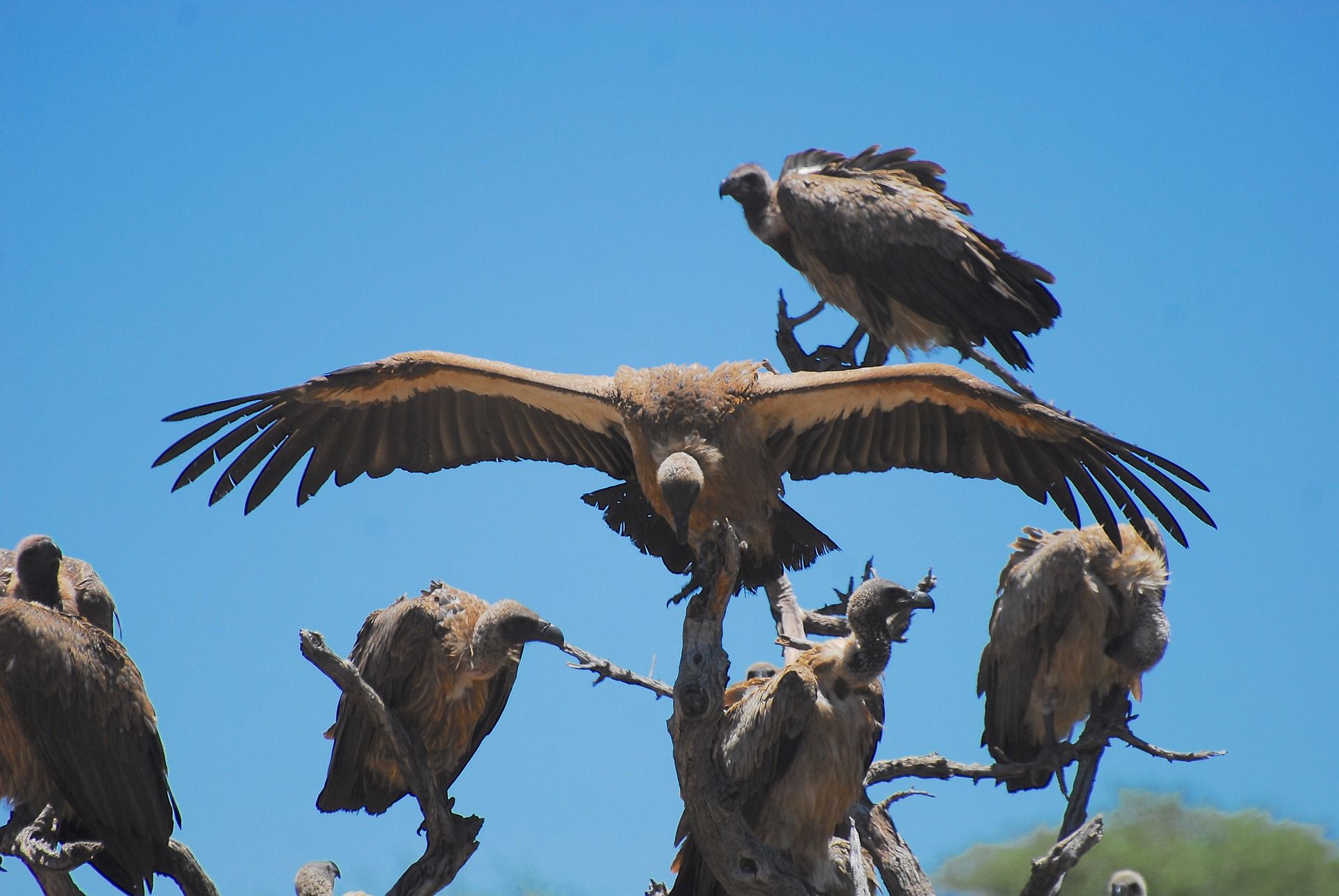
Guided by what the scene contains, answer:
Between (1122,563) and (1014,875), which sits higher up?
(1014,875)

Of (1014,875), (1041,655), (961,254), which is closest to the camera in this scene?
(1041,655)

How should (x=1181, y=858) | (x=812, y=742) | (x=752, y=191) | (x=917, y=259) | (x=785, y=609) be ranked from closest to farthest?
(x=812, y=742)
(x=785, y=609)
(x=917, y=259)
(x=752, y=191)
(x=1181, y=858)

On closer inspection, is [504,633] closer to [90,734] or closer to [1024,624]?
[90,734]

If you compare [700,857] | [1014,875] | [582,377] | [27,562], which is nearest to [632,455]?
[582,377]

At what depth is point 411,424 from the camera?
7.40 metres

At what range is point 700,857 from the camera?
5652mm

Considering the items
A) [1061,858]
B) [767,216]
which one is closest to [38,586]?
[1061,858]

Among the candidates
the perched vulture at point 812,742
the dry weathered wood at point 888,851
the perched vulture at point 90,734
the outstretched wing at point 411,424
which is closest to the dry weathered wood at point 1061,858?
the dry weathered wood at point 888,851

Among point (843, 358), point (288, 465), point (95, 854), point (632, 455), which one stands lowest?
point (95, 854)

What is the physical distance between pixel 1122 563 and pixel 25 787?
5.35 metres

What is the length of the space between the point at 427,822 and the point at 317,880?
3.46 feet

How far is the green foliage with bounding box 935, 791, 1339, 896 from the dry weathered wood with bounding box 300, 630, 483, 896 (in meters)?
9.46

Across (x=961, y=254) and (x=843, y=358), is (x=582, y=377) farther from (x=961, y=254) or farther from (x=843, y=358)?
(x=961, y=254)

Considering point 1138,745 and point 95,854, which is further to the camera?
point 1138,745
